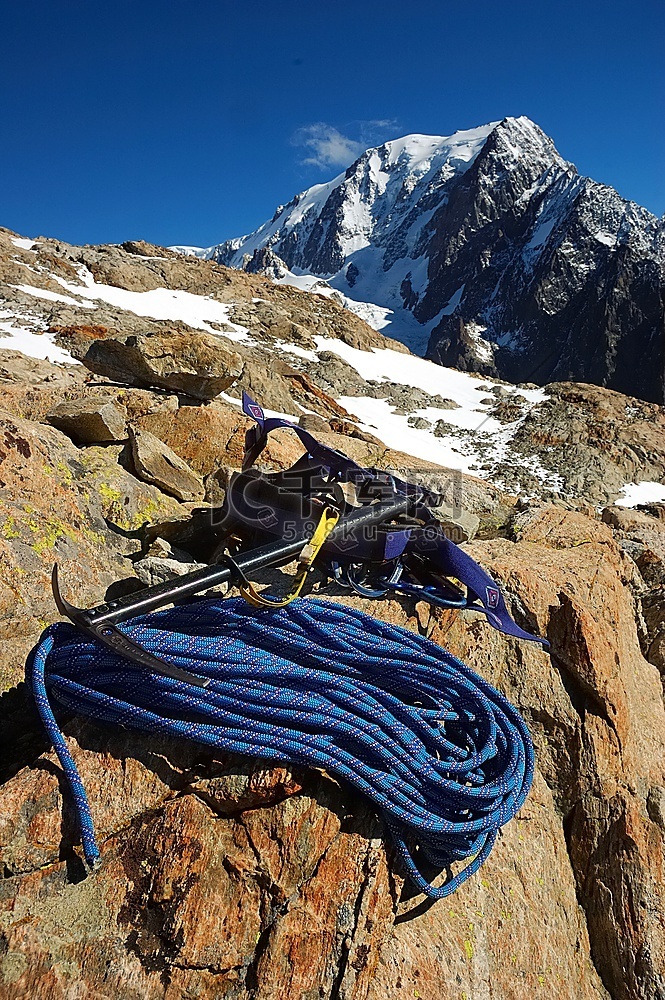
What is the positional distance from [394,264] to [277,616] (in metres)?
177

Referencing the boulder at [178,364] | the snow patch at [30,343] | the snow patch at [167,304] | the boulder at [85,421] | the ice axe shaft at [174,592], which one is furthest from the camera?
the snow patch at [167,304]

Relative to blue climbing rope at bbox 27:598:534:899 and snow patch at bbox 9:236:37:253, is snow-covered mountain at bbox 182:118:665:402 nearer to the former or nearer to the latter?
snow patch at bbox 9:236:37:253

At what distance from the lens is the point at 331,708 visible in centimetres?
221

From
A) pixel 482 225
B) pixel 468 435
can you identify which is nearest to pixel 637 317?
pixel 482 225

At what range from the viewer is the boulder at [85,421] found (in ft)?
15.2

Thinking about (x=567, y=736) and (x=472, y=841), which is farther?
(x=567, y=736)

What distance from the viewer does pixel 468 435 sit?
24.9 meters

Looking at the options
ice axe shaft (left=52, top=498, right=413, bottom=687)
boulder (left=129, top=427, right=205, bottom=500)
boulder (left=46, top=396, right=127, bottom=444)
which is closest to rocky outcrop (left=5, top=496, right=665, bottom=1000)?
ice axe shaft (left=52, top=498, right=413, bottom=687)

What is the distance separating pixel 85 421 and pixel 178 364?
476 cm

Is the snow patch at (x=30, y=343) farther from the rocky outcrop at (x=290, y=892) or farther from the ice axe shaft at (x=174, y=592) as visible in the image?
the rocky outcrop at (x=290, y=892)

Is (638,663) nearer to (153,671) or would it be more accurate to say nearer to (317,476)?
(317,476)

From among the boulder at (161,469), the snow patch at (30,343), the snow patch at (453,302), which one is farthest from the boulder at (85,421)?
the snow patch at (453,302)

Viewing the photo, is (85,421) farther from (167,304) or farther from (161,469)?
(167,304)

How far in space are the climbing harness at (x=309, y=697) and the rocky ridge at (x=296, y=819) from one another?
0.15m
